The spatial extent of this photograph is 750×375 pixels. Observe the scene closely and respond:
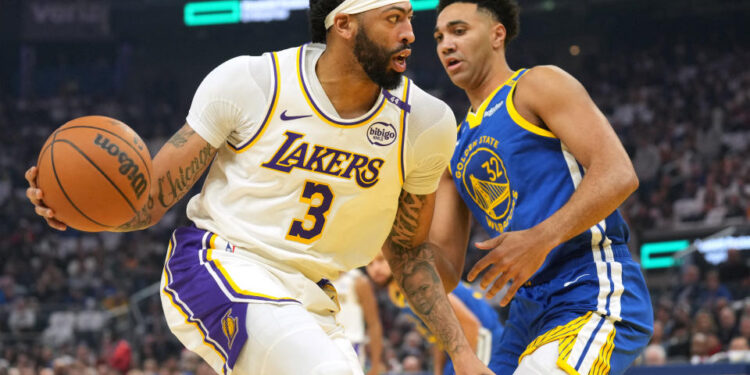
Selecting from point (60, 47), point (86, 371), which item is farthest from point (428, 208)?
point (60, 47)

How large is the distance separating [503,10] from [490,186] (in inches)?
39.9

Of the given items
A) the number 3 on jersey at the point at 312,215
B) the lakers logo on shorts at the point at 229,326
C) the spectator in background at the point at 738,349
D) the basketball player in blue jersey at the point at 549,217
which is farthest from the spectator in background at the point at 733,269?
the lakers logo on shorts at the point at 229,326

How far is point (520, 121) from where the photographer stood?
3400 mm

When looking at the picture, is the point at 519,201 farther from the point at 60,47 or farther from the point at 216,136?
the point at 60,47

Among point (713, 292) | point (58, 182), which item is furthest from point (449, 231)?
point (713, 292)

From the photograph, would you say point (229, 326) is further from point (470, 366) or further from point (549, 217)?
point (549, 217)

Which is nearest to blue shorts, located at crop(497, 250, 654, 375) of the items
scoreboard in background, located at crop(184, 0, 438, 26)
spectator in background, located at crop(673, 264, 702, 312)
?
spectator in background, located at crop(673, 264, 702, 312)

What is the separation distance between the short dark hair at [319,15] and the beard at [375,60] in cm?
19

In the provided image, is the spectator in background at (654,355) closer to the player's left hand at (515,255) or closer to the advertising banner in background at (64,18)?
the player's left hand at (515,255)

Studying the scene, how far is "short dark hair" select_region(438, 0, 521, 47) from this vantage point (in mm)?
3996

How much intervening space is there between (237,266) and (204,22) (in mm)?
20855

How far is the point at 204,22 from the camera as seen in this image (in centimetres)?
2288

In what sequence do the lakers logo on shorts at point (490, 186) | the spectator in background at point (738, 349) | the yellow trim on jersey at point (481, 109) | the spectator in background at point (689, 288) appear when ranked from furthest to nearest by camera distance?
the spectator in background at point (689, 288) → the spectator in background at point (738, 349) → the yellow trim on jersey at point (481, 109) → the lakers logo on shorts at point (490, 186)

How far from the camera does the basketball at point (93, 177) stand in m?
2.83
